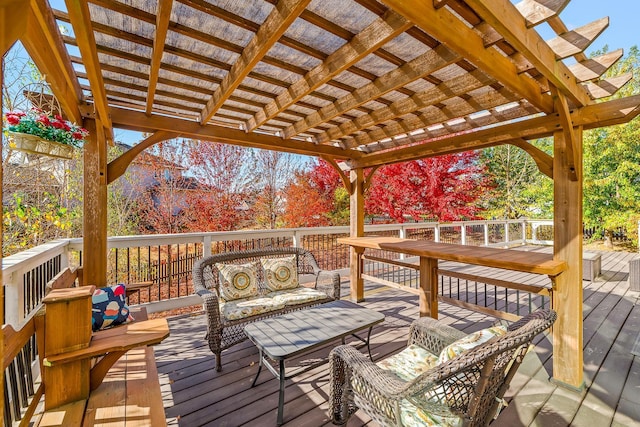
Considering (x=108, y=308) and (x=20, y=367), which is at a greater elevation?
(x=108, y=308)

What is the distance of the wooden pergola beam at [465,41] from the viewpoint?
139 centimetres

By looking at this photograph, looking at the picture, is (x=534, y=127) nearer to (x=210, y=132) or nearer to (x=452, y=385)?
(x=452, y=385)

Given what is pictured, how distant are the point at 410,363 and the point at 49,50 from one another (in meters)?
3.11

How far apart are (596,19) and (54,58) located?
3.41m

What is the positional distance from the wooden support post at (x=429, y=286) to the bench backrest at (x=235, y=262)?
1.38 meters

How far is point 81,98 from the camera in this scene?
2660 millimetres

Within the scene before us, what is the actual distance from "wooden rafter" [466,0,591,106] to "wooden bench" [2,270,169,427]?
2528 millimetres

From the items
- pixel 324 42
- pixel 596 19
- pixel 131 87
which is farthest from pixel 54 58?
pixel 596 19

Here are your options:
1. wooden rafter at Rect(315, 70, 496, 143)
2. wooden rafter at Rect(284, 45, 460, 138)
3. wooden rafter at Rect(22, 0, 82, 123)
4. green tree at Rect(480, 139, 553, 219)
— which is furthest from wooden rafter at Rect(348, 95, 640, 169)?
green tree at Rect(480, 139, 553, 219)

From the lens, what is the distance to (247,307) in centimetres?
312

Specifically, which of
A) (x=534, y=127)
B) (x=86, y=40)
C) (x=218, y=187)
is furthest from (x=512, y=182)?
(x=86, y=40)

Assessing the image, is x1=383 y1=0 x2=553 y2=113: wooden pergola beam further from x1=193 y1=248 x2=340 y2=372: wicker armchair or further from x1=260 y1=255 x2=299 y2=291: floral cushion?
x1=260 y1=255 x2=299 y2=291: floral cushion

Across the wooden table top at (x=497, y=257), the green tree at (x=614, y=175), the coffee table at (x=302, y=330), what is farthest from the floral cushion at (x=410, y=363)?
the green tree at (x=614, y=175)

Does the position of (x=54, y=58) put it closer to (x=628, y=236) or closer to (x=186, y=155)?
(x=186, y=155)
